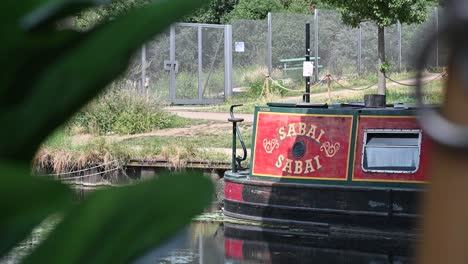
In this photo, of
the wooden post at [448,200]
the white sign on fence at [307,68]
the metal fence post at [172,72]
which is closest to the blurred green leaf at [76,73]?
the wooden post at [448,200]

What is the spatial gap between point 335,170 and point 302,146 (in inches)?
17.4

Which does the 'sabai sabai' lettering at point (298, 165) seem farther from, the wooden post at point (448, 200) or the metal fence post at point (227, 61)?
the metal fence post at point (227, 61)

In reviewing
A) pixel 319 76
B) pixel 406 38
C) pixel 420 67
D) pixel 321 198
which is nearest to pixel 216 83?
pixel 319 76

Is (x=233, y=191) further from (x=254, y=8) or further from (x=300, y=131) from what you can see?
(x=254, y=8)

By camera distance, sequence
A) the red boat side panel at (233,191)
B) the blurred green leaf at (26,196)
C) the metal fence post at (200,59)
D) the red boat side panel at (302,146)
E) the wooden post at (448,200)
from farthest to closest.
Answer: the metal fence post at (200,59) → the red boat side panel at (233,191) → the red boat side panel at (302,146) → the wooden post at (448,200) → the blurred green leaf at (26,196)

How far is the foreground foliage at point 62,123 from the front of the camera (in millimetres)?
339

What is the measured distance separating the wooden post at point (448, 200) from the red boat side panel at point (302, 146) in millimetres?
8521

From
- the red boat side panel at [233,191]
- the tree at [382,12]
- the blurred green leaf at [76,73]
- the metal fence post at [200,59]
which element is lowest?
the red boat side panel at [233,191]

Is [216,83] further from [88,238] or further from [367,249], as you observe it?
[88,238]

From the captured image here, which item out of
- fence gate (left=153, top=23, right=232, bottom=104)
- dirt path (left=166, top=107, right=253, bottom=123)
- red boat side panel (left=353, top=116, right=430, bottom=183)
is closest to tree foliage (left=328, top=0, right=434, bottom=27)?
dirt path (left=166, top=107, right=253, bottom=123)

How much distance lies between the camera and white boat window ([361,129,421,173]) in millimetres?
8773

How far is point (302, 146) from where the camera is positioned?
9352mm

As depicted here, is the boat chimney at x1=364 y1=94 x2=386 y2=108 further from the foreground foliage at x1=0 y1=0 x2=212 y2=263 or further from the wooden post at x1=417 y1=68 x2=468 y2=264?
the foreground foliage at x1=0 y1=0 x2=212 y2=263

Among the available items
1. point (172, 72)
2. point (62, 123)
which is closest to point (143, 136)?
point (172, 72)
